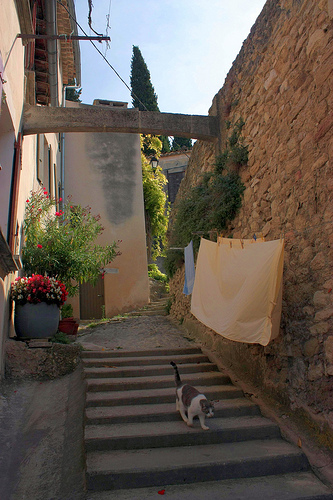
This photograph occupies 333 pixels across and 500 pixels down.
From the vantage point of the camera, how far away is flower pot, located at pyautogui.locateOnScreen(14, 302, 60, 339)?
5.00m

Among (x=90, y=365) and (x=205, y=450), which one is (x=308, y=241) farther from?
(x=90, y=365)

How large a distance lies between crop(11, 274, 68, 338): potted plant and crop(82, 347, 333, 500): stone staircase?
3.44 ft

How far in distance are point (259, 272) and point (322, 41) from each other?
214 centimetres

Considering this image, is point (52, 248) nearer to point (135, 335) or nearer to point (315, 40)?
point (135, 335)

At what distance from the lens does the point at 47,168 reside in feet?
27.5

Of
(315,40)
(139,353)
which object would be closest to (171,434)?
(139,353)

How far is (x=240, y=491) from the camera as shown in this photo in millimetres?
2699

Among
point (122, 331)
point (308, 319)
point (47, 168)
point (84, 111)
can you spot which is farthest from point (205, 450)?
Result: point (47, 168)

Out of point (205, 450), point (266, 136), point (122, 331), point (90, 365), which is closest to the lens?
point (205, 450)

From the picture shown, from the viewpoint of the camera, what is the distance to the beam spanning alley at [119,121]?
5.86m

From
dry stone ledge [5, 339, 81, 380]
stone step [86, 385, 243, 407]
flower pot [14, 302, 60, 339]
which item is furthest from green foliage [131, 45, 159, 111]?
stone step [86, 385, 243, 407]

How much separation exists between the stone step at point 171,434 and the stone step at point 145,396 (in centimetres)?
41

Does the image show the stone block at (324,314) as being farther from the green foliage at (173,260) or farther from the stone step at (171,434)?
the green foliage at (173,260)

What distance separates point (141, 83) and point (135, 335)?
17888 mm
